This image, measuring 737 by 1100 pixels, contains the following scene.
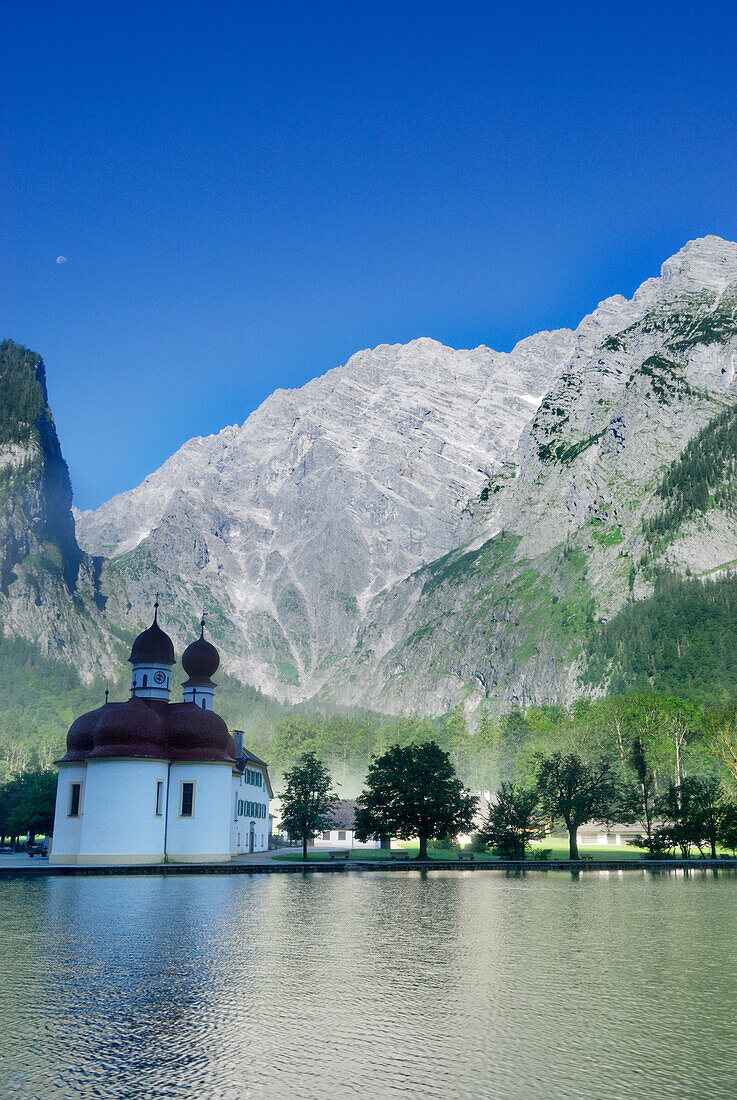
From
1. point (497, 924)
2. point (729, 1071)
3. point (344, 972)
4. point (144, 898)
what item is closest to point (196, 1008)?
point (344, 972)

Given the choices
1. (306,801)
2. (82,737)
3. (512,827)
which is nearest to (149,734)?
(82,737)

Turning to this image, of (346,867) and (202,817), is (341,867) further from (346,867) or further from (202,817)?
(202,817)

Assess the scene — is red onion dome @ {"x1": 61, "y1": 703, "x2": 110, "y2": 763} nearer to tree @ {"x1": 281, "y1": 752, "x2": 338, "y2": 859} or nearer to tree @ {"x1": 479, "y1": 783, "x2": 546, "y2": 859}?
tree @ {"x1": 281, "y1": 752, "x2": 338, "y2": 859}

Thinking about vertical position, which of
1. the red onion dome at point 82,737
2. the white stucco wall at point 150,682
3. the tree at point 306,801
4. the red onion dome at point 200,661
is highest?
the red onion dome at point 200,661

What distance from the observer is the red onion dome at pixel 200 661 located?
103500mm

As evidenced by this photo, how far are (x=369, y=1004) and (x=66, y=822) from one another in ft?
240

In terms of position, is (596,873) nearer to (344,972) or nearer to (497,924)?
(497,924)

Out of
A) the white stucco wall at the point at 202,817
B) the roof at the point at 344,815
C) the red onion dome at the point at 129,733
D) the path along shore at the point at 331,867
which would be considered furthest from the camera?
the roof at the point at 344,815

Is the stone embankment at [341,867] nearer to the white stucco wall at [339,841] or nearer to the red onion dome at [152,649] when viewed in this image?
the red onion dome at [152,649]

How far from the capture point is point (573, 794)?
99.4 metres

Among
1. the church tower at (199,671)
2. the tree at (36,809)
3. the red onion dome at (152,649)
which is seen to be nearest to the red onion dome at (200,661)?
the church tower at (199,671)

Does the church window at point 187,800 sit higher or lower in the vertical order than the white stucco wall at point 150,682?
lower

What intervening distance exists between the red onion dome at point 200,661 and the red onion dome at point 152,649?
3129mm

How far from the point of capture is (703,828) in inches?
3844
